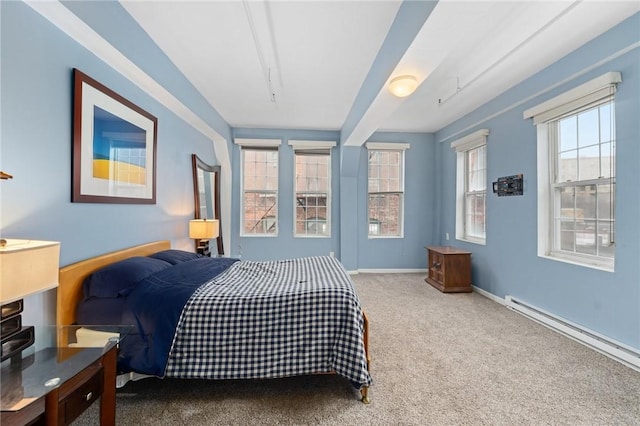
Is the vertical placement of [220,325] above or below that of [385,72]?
below

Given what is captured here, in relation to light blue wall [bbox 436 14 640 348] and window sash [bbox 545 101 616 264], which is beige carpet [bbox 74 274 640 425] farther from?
window sash [bbox 545 101 616 264]

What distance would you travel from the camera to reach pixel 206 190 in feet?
13.3

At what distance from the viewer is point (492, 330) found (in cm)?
278

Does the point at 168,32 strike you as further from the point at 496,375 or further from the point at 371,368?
the point at 496,375

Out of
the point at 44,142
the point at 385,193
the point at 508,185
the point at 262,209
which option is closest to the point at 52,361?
the point at 44,142

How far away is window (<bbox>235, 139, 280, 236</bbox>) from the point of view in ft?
17.0

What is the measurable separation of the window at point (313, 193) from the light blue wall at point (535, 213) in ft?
7.68

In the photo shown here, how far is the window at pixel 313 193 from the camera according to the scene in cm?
520

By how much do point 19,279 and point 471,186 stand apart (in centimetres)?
511

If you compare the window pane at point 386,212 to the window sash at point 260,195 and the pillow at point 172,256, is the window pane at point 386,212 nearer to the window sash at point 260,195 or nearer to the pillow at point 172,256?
the window sash at point 260,195

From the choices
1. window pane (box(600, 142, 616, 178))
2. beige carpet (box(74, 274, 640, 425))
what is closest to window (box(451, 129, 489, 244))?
window pane (box(600, 142, 616, 178))

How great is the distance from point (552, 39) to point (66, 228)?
408 cm

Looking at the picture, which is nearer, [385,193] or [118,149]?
[118,149]

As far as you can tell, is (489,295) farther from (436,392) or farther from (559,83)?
(559,83)
